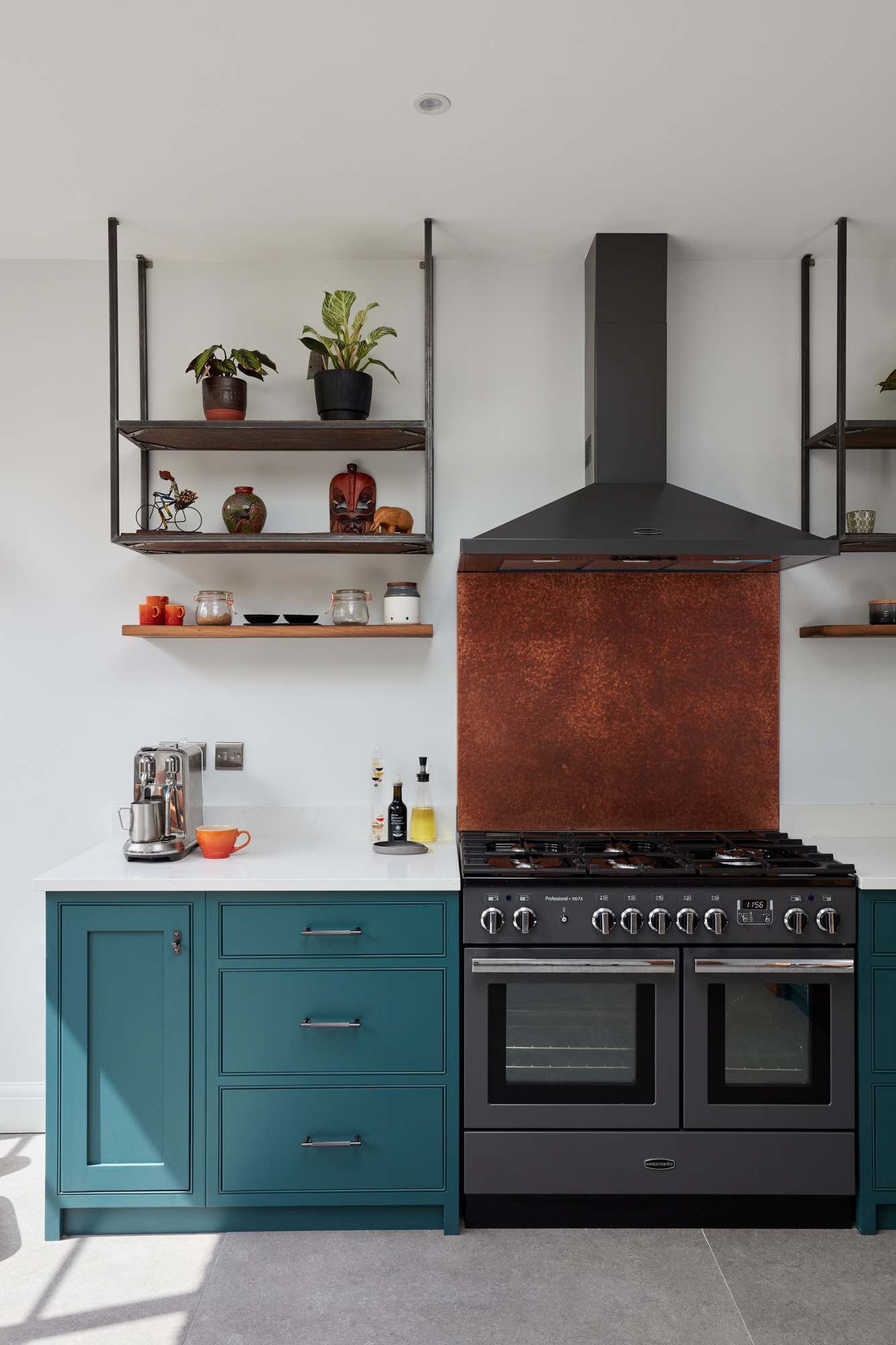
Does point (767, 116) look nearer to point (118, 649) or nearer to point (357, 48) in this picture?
point (357, 48)

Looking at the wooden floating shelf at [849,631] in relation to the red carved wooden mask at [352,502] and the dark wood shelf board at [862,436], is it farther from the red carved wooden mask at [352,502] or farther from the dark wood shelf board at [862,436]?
the red carved wooden mask at [352,502]

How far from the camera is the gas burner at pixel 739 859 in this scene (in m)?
2.36

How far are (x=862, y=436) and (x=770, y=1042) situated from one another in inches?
72.3

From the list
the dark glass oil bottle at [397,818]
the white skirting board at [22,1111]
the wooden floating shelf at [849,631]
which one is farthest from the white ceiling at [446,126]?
the white skirting board at [22,1111]

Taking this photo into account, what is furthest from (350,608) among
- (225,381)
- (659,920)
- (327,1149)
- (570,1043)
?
(327,1149)

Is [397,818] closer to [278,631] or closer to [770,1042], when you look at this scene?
[278,631]

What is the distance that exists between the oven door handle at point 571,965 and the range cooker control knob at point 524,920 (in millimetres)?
83

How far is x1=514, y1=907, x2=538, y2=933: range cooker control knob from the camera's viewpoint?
2.24 metres

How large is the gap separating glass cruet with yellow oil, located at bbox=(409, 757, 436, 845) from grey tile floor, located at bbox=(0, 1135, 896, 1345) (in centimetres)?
107

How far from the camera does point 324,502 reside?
115 inches

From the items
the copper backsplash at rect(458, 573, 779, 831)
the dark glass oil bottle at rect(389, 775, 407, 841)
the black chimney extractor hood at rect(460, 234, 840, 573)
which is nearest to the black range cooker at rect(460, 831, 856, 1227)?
the dark glass oil bottle at rect(389, 775, 407, 841)

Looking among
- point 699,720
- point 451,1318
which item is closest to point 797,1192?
point 451,1318

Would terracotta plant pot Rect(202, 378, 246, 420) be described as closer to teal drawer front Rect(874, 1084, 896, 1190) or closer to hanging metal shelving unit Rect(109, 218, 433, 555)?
hanging metal shelving unit Rect(109, 218, 433, 555)

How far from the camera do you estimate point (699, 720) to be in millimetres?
2912
